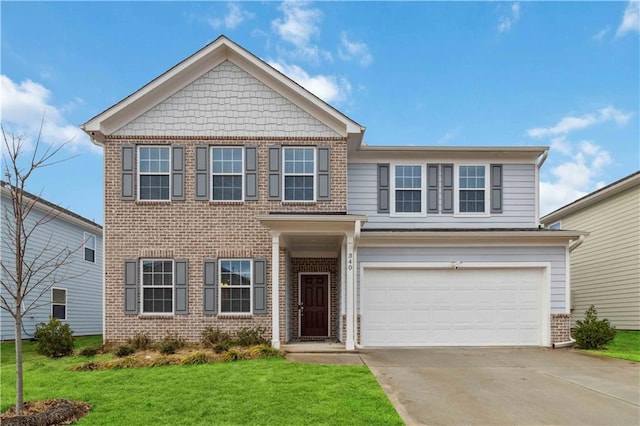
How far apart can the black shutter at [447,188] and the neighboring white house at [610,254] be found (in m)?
6.34

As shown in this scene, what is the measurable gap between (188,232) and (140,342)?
3.12 metres

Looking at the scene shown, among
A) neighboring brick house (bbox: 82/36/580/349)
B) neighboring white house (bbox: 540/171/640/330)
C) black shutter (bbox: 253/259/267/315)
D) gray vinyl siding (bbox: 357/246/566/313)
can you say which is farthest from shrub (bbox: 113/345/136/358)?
neighboring white house (bbox: 540/171/640/330)

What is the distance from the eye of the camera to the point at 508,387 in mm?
7984

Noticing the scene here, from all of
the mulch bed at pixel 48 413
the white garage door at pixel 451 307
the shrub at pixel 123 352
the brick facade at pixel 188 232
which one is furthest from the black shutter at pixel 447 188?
the mulch bed at pixel 48 413

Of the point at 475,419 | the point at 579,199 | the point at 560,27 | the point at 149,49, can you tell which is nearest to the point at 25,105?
the point at 149,49

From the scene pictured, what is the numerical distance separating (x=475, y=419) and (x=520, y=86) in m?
16.5

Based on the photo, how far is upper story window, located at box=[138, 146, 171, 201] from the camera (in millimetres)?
12953

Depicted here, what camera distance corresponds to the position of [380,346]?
1284 cm

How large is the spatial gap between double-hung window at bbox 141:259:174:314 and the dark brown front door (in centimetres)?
394

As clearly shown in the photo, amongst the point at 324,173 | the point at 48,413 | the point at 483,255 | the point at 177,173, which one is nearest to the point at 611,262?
the point at 483,255

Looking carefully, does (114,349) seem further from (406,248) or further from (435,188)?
(435,188)

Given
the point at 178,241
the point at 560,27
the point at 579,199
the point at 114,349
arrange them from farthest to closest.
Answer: the point at 579,199, the point at 560,27, the point at 178,241, the point at 114,349

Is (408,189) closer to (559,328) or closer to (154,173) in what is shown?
(559,328)

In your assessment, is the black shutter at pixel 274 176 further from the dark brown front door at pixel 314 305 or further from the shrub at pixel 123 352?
the shrub at pixel 123 352
